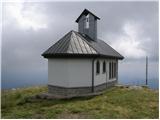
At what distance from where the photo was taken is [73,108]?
14.1 meters

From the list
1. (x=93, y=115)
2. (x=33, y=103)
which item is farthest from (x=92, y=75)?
(x=93, y=115)

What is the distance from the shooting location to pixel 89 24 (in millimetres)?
23766

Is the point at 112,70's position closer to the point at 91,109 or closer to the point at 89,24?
the point at 89,24

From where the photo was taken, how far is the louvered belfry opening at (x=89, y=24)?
76.6 feet

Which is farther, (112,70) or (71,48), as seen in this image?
(112,70)

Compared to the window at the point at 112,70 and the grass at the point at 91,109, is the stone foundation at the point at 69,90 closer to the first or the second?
the grass at the point at 91,109

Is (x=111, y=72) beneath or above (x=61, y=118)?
above

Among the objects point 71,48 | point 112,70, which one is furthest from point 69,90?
point 112,70

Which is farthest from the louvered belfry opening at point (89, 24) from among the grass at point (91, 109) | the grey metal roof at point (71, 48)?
the grass at point (91, 109)

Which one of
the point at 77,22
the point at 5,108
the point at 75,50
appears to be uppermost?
the point at 77,22

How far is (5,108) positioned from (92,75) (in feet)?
24.8

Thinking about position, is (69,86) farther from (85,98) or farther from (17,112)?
(17,112)

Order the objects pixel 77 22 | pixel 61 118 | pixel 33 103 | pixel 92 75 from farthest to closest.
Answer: pixel 77 22 < pixel 92 75 < pixel 33 103 < pixel 61 118

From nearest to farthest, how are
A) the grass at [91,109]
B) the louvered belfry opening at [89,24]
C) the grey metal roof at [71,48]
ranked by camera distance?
the grass at [91,109], the grey metal roof at [71,48], the louvered belfry opening at [89,24]
